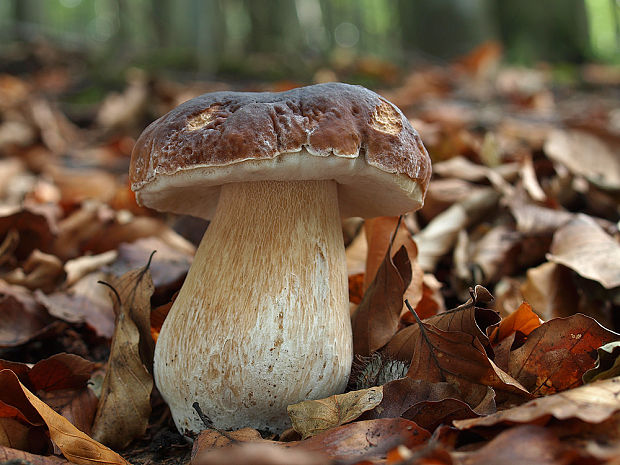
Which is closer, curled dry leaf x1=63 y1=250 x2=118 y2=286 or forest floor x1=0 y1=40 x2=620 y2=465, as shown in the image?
forest floor x1=0 y1=40 x2=620 y2=465

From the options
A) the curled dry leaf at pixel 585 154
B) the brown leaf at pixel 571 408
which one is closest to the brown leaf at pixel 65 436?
the brown leaf at pixel 571 408

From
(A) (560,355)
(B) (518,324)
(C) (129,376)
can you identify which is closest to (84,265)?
(C) (129,376)

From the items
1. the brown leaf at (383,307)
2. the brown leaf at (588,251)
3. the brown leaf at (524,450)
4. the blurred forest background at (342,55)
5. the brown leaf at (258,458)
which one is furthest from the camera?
the blurred forest background at (342,55)

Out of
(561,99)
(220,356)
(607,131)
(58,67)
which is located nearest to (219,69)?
(58,67)

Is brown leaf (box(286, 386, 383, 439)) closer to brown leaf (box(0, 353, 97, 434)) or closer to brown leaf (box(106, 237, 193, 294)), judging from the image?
brown leaf (box(0, 353, 97, 434))

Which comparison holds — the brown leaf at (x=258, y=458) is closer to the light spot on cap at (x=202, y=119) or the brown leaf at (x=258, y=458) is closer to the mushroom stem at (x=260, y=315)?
the mushroom stem at (x=260, y=315)

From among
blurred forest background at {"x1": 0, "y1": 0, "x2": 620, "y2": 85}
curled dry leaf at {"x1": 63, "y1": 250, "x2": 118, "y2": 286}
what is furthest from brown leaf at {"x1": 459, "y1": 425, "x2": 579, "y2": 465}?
blurred forest background at {"x1": 0, "y1": 0, "x2": 620, "y2": 85}
